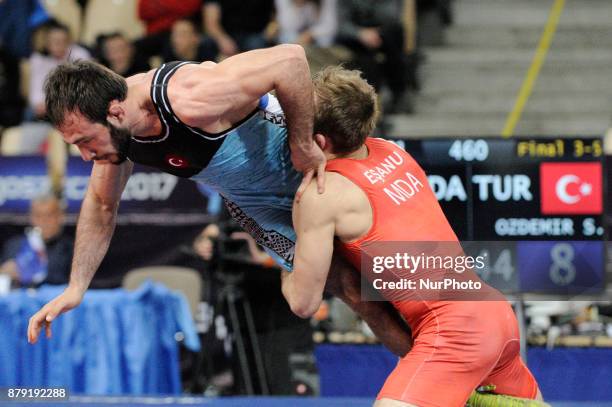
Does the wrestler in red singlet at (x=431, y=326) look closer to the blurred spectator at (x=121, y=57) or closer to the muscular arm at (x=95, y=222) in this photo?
the muscular arm at (x=95, y=222)

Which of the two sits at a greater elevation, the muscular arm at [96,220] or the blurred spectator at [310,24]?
the blurred spectator at [310,24]

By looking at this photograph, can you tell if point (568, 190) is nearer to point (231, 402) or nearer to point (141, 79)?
point (231, 402)

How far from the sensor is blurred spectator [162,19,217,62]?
854cm

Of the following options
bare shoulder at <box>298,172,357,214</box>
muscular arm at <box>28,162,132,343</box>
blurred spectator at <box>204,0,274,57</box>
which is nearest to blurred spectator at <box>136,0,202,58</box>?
blurred spectator at <box>204,0,274,57</box>

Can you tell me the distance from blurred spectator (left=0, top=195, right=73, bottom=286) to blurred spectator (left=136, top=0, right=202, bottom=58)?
6.38ft

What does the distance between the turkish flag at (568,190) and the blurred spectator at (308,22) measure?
3.25 metres

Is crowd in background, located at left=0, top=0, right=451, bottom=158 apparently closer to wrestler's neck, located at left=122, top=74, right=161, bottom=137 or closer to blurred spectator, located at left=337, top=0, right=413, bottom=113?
blurred spectator, located at left=337, top=0, right=413, bottom=113

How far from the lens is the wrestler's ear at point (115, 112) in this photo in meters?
3.65

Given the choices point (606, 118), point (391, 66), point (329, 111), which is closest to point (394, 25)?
point (391, 66)

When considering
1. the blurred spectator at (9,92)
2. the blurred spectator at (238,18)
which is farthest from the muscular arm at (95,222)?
the blurred spectator at (9,92)

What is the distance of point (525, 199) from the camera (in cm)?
560

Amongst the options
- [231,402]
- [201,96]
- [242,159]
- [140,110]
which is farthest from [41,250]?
[201,96]

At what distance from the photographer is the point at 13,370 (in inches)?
239

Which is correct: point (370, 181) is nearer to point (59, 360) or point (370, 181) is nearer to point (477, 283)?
point (477, 283)
